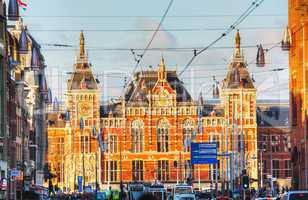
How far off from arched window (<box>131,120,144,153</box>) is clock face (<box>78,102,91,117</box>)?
598 centimetres

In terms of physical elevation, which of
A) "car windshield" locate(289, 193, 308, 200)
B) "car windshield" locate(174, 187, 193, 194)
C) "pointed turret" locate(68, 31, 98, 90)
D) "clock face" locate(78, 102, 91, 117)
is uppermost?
"pointed turret" locate(68, 31, 98, 90)

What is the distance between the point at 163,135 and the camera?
175 meters

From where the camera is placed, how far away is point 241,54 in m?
168

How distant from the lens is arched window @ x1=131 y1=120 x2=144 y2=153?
173625 millimetres

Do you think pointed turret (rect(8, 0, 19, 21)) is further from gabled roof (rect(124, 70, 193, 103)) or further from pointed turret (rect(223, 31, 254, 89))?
gabled roof (rect(124, 70, 193, 103))

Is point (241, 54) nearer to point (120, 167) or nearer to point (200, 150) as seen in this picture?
point (120, 167)

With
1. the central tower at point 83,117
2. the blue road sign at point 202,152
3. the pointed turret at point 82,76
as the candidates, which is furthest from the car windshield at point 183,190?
the pointed turret at point 82,76

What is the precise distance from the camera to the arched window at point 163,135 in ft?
572

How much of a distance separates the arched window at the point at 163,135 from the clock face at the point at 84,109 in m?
9.07

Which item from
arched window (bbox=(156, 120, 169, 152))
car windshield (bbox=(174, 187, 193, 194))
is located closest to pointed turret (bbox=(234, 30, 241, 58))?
arched window (bbox=(156, 120, 169, 152))

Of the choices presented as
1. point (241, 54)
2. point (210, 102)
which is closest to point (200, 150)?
point (241, 54)

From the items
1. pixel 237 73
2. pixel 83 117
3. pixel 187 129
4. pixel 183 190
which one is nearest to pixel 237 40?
pixel 237 73

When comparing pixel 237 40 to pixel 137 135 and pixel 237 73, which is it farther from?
pixel 137 135

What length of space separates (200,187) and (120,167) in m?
10.1
